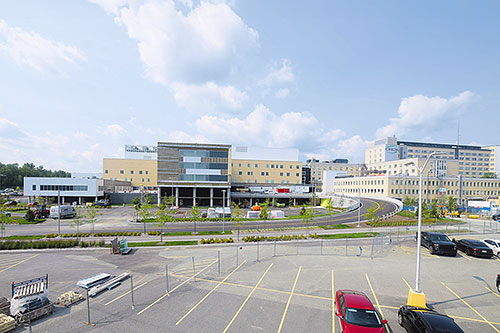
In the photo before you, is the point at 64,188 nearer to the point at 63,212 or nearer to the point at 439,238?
the point at 63,212

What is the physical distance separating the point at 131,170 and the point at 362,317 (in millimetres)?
100102

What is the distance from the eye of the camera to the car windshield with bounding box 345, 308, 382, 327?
937 cm

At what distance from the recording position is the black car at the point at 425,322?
29.3 feet

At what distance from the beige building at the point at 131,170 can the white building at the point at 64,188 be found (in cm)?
1996

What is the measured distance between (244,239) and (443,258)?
20320 millimetres

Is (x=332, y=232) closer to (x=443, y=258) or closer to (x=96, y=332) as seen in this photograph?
(x=443, y=258)

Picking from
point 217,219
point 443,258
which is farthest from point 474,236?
point 217,219

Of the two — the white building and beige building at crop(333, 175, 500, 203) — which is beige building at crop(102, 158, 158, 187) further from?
beige building at crop(333, 175, 500, 203)

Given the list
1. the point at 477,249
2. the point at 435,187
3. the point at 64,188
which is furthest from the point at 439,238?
the point at 64,188

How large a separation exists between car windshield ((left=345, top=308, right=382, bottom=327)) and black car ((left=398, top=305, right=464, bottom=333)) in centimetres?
162

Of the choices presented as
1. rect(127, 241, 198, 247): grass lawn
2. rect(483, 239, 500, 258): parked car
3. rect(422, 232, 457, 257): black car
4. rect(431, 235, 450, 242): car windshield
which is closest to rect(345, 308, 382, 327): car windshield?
rect(422, 232, 457, 257): black car

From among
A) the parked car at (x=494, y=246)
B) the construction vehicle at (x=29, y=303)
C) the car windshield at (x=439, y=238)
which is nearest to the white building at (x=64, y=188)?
the construction vehicle at (x=29, y=303)

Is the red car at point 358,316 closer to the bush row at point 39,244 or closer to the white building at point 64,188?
the bush row at point 39,244

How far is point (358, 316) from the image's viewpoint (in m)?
9.67
